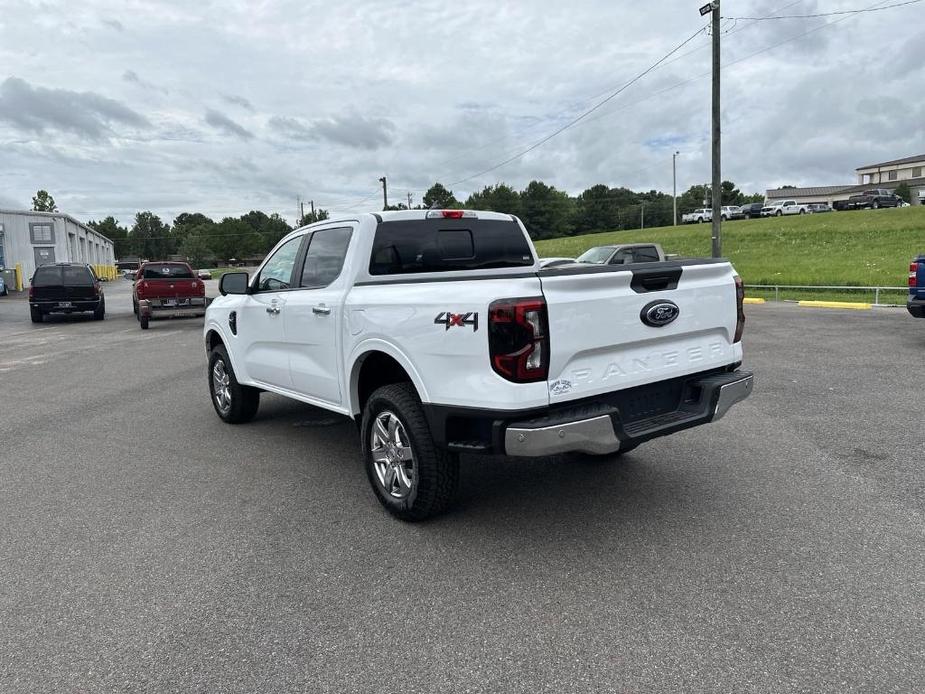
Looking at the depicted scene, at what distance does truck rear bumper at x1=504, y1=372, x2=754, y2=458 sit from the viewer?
3.42 metres

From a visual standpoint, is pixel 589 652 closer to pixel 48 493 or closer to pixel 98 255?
pixel 48 493

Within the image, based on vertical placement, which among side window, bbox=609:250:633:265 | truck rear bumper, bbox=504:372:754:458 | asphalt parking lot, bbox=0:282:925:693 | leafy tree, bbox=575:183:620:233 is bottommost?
asphalt parking lot, bbox=0:282:925:693

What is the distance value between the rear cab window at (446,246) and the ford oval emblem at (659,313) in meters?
1.71

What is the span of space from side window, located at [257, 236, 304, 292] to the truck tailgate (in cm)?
275

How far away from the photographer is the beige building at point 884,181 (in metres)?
95.7

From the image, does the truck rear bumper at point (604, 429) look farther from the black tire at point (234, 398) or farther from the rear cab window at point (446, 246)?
the black tire at point (234, 398)

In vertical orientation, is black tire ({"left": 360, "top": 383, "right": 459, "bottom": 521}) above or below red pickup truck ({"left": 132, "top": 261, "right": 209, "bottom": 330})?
below

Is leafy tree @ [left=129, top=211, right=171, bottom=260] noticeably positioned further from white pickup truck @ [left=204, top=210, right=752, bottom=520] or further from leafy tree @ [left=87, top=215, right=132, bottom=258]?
white pickup truck @ [left=204, top=210, right=752, bottom=520]

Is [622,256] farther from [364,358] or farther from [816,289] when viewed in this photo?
[364,358]

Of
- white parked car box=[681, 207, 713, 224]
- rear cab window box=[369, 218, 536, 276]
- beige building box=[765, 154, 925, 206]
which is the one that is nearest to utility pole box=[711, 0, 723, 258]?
rear cab window box=[369, 218, 536, 276]

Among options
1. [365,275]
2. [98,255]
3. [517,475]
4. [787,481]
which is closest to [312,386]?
[365,275]

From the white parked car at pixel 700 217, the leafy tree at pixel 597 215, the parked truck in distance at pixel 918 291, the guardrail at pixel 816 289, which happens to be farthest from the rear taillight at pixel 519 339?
the leafy tree at pixel 597 215

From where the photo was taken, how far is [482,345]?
136 inches

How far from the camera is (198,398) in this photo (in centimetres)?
834
